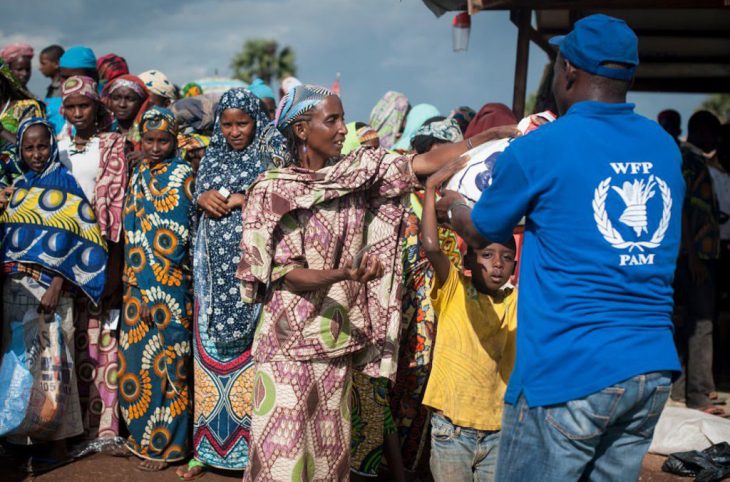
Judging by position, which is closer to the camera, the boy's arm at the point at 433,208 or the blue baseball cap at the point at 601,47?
the blue baseball cap at the point at 601,47

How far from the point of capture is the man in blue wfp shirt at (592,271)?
92.0 inches

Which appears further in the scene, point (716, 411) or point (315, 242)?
point (716, 411)

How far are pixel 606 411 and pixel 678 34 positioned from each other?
703 cm

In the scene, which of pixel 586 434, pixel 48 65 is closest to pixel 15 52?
pixel 48 65

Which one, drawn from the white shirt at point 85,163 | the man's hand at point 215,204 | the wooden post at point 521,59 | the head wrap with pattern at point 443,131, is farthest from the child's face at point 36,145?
the wooden post at point 521,59

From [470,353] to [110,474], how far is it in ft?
8.89

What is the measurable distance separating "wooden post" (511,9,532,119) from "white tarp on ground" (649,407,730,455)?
8.38 feet

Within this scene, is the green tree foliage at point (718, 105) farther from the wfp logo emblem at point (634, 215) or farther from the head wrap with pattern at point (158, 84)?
the wfp logo emblem at point (634, 215)

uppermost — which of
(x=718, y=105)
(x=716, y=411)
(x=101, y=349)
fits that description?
(x=718, y=105)

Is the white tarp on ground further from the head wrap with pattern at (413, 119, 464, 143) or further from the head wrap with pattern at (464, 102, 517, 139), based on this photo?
the head wrap with pattern at (464, 102, 517, 139)

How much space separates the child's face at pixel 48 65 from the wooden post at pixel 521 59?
15.4ft

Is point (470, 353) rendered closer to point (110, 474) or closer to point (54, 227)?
point (110, 474)

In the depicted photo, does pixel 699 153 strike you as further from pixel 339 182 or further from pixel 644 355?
pixel 644 355

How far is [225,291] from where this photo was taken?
4832 mm
